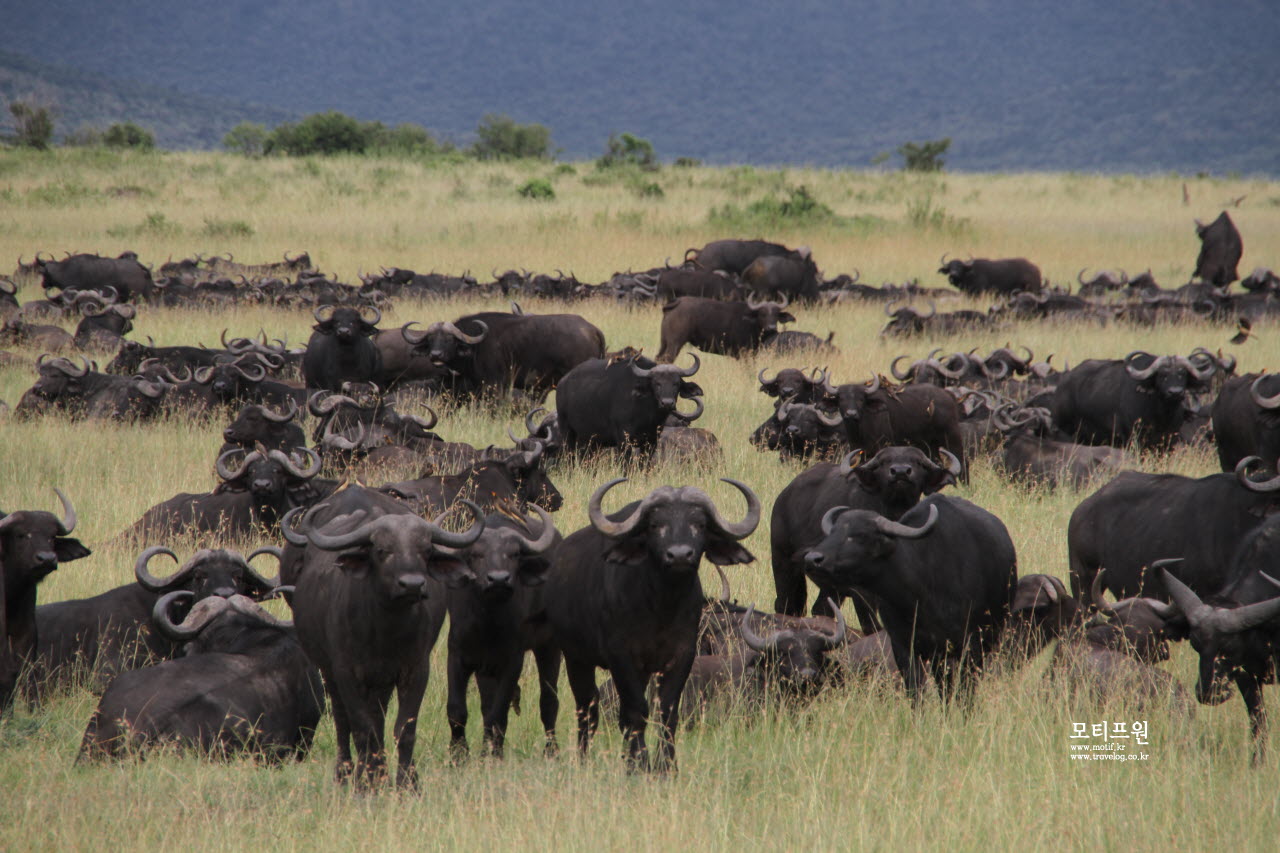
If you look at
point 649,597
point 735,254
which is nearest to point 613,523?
point 649,597

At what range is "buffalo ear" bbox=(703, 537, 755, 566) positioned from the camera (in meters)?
6.37

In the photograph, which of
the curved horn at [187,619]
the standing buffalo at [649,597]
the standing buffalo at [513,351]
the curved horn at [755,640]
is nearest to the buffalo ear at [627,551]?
the standing buffalo at [649,597]

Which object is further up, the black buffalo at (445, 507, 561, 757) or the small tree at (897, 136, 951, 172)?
the small tree at (897, 136, 951, 172)

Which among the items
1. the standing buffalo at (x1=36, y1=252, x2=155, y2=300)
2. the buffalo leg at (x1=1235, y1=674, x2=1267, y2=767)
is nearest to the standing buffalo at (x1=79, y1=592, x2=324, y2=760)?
the buffalo leg at (x1=1235, y1=674, x2=1267, y2=767)

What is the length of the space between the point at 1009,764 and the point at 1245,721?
1286 millimetres

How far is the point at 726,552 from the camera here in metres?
Answer: 6.40

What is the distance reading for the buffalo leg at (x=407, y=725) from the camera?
6.02m

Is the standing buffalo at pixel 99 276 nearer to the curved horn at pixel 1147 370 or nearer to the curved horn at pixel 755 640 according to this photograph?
the curved horn at pixel 1147 370

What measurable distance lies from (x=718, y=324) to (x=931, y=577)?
1299 centimetres

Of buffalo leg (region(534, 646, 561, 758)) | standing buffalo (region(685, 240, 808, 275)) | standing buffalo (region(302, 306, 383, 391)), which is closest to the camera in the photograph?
buffalo leg (region(534, 646, 561, 758))

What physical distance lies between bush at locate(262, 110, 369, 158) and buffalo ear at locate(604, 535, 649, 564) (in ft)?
203

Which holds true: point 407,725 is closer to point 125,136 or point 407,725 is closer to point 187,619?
point 187,619

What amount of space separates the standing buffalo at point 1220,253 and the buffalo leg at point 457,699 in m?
25.4

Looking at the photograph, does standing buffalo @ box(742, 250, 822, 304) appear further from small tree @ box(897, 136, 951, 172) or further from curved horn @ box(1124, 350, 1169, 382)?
small tree @ box(897, 136, 951, 172)
